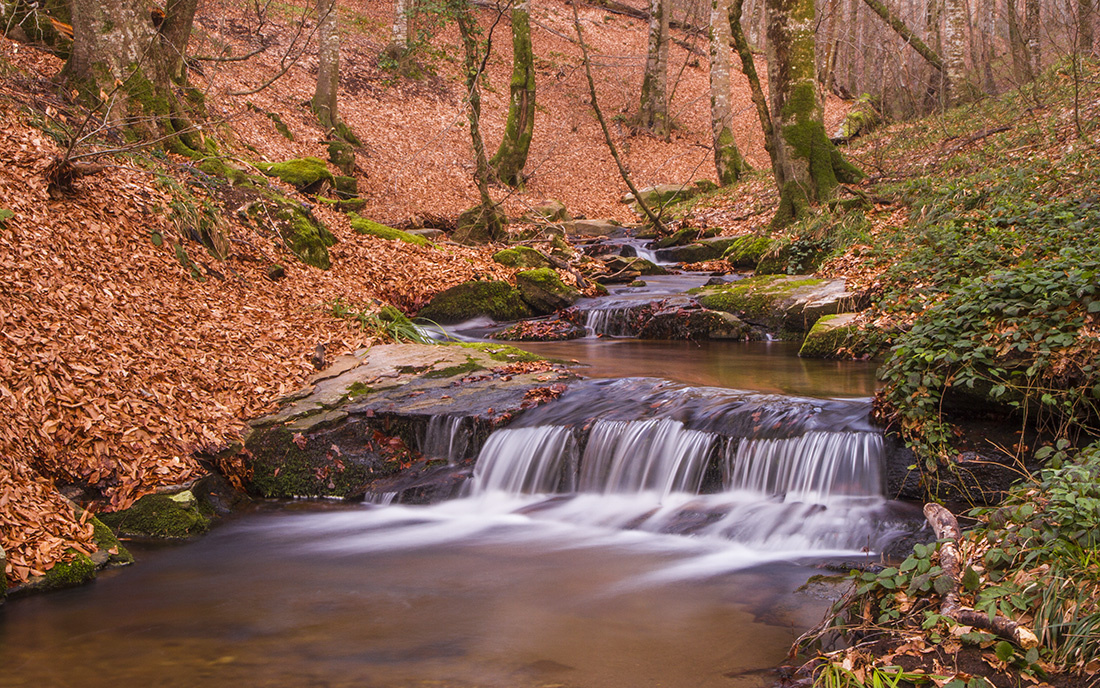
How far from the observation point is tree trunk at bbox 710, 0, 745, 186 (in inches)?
862

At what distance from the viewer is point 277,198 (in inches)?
489

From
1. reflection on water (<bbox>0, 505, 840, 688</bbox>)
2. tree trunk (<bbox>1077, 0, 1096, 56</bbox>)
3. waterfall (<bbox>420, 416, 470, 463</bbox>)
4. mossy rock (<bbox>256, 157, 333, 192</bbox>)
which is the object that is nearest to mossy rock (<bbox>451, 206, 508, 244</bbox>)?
mossy rock (<bbox>256, 157, 333, 192</bbox>)

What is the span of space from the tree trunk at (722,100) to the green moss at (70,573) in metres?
20.0

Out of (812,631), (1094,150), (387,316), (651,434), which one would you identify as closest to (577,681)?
(812,631)

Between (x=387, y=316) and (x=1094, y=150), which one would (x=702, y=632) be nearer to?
(x=387, y=316)

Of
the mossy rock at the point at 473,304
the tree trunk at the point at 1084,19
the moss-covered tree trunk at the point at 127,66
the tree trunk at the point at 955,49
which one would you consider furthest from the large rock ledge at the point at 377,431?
the tree trunk at the point at 955,49

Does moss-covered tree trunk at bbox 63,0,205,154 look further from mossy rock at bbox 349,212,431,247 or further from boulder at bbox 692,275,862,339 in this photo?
boulder at bbox 692,275,862,339

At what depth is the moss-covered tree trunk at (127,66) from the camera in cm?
1133

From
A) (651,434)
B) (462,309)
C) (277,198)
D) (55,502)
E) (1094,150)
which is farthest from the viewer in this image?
(462,309)

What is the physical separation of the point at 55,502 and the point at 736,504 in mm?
5041

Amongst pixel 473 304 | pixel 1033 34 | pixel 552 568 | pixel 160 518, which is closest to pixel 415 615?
pixel 552 568

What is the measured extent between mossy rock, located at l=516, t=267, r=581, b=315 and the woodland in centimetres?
73

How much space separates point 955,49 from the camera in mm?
18672

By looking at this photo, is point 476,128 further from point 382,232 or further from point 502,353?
point 502,353
